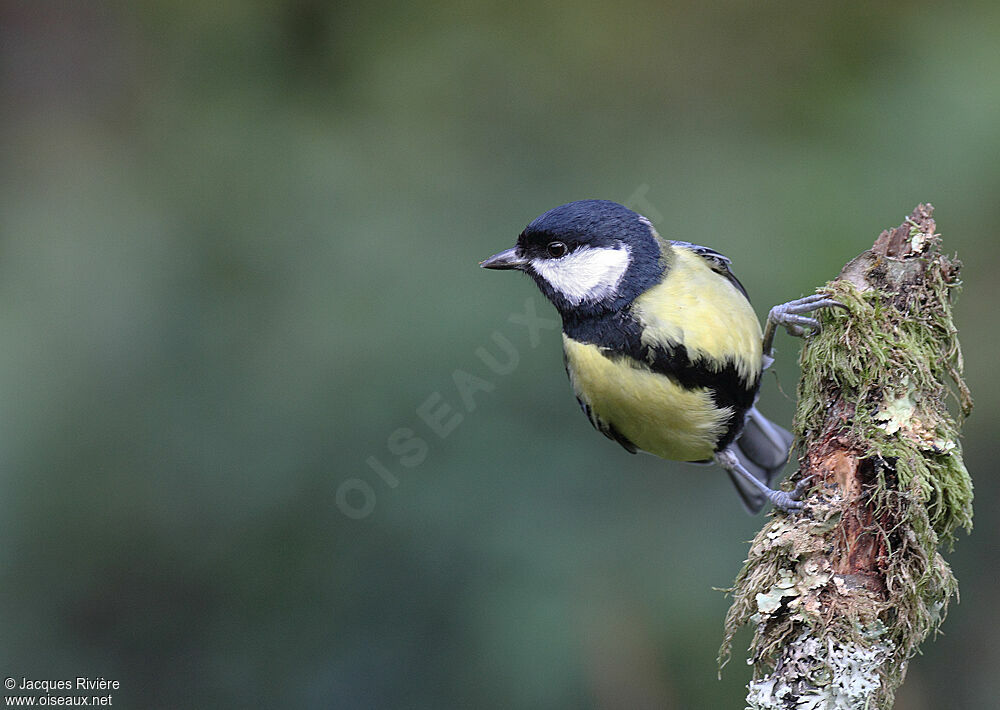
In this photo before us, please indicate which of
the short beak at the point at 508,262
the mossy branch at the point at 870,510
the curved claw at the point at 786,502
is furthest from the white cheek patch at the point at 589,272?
the curved claw at the point at 786,502

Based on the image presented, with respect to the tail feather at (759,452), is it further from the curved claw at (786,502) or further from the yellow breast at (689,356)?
the curved claw at (786,502)

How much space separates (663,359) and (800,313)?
0.36 m

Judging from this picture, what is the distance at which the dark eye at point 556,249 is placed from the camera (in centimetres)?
241

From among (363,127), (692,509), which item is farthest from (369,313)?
(692,509)

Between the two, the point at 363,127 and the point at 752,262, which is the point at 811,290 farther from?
the point at 363,127

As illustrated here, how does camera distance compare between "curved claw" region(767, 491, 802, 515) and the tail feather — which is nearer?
"curved claw" region(767, 491, 802, 515)

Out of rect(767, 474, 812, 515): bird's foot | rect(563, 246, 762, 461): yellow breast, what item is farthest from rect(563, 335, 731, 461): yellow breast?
rect(767, 474, 812, 515): bird's foot

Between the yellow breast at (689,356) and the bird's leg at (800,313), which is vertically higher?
the bird's leg at (800,313)

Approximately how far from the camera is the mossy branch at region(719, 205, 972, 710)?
160 cm

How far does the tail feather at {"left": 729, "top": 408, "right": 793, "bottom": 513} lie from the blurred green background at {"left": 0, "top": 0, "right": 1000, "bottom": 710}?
272mm

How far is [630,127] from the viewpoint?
12.5 feet

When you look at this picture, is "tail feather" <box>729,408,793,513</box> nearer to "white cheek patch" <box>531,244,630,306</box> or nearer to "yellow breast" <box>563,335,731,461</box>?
"yellow breast" <box>563,335,731,461</box>

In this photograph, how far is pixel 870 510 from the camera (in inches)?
66.6

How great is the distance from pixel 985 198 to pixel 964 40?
0.63 metres
